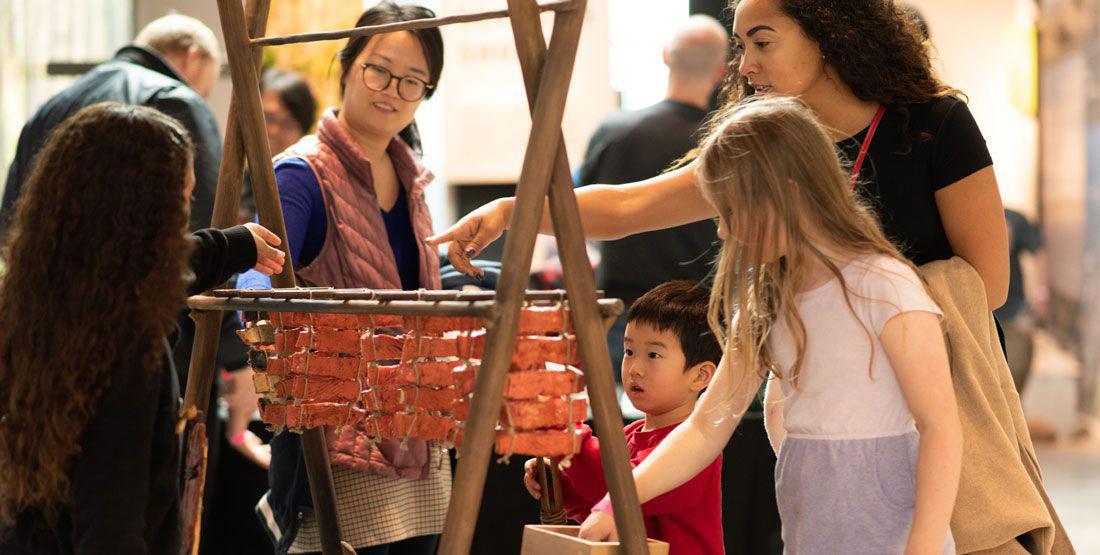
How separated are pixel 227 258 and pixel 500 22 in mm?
4010

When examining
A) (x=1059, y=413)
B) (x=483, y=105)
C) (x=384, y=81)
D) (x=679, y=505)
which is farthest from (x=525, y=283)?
(x=1059, y=413)

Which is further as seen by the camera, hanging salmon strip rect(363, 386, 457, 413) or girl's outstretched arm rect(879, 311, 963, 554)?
hanging salmon strip rect(363, 386, 457, 413)

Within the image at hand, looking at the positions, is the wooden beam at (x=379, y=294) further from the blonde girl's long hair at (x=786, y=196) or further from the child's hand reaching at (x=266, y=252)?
the blonde girl's long hair at (x=786, y=196)

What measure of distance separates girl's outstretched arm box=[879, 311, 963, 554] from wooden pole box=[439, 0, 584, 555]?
47cm

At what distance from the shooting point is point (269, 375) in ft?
6.38

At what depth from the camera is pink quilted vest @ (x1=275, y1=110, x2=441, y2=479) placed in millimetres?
2150

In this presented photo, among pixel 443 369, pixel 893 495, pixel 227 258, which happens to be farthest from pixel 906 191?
pixel 227 258

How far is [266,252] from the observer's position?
188cm

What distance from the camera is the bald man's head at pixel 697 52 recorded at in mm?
3963

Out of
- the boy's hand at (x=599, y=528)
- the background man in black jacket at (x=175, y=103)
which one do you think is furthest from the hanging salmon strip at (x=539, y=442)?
the background man in black jacket at (x=175, y=103)

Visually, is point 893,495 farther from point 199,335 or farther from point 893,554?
point 199,335

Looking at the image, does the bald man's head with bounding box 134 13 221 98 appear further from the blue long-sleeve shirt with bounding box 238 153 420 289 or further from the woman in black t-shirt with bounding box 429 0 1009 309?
the woman in black t-shirt with bounding box 429 0 1009 309

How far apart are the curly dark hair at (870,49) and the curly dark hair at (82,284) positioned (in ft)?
3.08

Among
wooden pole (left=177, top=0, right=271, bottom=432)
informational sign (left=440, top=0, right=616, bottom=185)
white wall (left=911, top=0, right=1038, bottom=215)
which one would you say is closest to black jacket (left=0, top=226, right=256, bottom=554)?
wooden pole (left=177, top=0, right=271, bottom=432)
